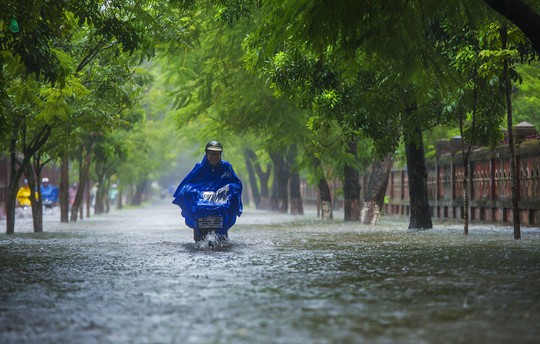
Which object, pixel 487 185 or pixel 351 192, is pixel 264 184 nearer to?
pixel 351 192

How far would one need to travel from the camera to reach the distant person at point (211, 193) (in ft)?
53.6

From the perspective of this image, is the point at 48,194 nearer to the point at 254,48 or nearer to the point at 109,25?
the point at 254,48

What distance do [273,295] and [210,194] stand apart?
8.16 meters

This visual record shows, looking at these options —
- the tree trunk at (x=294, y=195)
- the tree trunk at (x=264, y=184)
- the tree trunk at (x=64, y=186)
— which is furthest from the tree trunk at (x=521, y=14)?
the tree trunk at (x=264, y=184)

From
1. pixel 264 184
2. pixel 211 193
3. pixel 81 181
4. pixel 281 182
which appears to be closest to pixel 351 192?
pixel 81 181

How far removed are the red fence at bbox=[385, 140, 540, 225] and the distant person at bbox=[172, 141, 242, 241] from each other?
9.36 meters

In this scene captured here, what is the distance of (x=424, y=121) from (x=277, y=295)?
1320 centimetres

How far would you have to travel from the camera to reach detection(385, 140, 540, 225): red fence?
74.8 feet

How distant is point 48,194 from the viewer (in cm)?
4544

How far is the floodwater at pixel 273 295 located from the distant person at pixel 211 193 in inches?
43.0

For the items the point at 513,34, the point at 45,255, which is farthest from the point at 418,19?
the point at 45,255

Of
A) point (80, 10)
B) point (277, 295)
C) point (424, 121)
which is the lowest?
point (277, 295)

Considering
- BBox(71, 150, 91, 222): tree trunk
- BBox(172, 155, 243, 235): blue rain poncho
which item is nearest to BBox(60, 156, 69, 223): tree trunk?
BBox(71, 150, 91, 222): tree trunk

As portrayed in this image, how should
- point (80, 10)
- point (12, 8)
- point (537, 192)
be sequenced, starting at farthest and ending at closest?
1. point (537, 192)
2. point (80, 10)
3. point (12, 8)
